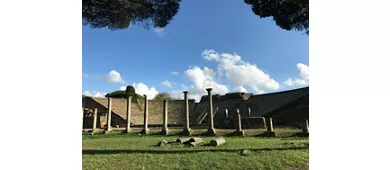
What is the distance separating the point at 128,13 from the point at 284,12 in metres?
2.23

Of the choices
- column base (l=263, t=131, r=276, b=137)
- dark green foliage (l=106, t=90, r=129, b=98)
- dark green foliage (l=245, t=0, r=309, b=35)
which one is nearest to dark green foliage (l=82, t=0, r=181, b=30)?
dark green foliage (l=245, t=0, r=309, b=35)

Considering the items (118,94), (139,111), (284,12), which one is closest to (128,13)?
(284,12)

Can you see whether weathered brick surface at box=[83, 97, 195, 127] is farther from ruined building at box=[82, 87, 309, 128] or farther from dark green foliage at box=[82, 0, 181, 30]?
dark green foliage at box=[82, 0, 181, 30]

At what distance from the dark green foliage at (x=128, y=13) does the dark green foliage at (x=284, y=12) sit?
46.5 inches

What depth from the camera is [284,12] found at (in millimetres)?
4027

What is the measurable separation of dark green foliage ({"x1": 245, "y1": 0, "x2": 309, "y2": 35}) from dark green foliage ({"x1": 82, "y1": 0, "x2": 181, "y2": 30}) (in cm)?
118

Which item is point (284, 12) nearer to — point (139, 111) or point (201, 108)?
point (139, 111)
